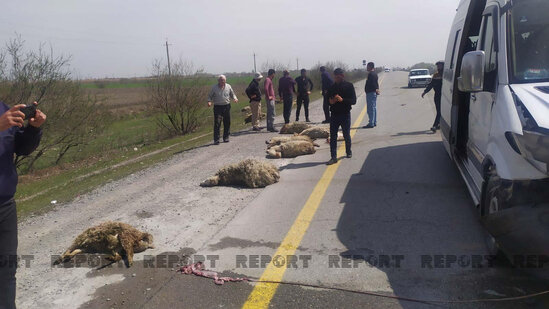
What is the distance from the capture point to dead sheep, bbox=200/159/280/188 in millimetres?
7305

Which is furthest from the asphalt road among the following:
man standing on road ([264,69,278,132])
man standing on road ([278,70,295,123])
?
man standing on road ([278,70,295,123])

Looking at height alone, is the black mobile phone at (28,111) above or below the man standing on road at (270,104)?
above

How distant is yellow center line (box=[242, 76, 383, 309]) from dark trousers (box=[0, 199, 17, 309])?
1672mm

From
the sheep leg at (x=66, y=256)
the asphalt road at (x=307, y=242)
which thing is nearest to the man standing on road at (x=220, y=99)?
the asphalt road at (x=307, y=242)

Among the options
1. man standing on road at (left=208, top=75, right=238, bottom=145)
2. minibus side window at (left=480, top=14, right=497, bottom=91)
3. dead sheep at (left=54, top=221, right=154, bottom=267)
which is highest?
minibus side window at (left=480, top=14, right=497, bottom=91)

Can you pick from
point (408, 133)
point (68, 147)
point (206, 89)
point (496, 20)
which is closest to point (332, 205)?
point (496, 20)

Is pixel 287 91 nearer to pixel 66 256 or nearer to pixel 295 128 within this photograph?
pixel 295 128

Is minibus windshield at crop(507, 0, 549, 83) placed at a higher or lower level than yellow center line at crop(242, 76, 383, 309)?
higher

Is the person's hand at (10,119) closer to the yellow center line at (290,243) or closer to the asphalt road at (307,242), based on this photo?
the asphalt road at (307,242)

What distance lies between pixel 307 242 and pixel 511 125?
233cm

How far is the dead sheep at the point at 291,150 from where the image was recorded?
960 cm

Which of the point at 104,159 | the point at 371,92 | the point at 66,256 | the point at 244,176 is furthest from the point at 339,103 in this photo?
the point at 104,159

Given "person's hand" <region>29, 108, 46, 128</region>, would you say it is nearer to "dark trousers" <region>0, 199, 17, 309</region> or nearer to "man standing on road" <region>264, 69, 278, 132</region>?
"dark trousers" <region>0, 199, 17, 309</region>

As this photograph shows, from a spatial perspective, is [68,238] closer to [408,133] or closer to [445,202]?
[445,202]
